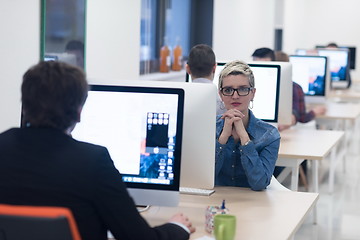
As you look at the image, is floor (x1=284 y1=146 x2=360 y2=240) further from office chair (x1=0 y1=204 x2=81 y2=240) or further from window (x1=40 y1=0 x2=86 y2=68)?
office chair (x1=0 y1=204 x2=81 y2=240)

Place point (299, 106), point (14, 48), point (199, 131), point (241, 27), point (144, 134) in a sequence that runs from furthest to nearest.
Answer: point (241, 27)
point (299, 106)
point (14, 48)
point (199, 131)
point (144, 134)

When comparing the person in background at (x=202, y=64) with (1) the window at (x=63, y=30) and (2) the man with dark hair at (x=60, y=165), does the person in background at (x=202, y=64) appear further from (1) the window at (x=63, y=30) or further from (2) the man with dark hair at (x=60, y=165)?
(2) the man with dark hair at (x=60, y=165)

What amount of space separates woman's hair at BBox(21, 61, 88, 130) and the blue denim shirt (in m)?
1.15

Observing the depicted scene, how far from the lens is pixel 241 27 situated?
9227mm

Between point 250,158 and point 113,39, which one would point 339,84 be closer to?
point 113,39

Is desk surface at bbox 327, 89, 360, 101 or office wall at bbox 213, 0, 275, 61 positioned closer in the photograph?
desk surface at bbox 327, 89, 360, 101

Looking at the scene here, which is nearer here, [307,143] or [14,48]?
[14,48]

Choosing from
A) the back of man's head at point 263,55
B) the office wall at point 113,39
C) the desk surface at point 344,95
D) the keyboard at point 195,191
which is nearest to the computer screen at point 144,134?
the keyboard at point 195,191

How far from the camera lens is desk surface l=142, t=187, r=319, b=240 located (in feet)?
7.50

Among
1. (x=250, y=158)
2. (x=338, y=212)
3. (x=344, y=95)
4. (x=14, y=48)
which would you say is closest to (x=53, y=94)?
(x=250, y=158)

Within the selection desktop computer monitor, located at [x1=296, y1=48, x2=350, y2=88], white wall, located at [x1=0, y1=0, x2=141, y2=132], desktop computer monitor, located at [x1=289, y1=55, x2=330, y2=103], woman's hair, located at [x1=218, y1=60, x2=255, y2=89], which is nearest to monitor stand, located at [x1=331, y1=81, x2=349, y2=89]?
desktop computer monitor, located at [x1=296, y1=48, x2=350, y2=88]

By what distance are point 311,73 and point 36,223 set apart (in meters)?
5.23

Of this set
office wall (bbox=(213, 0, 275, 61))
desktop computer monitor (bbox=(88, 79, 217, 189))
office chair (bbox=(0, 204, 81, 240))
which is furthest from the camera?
office wall (bbox=(213, 0, 275, 61))

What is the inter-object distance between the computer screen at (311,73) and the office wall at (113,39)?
156 centimetres
